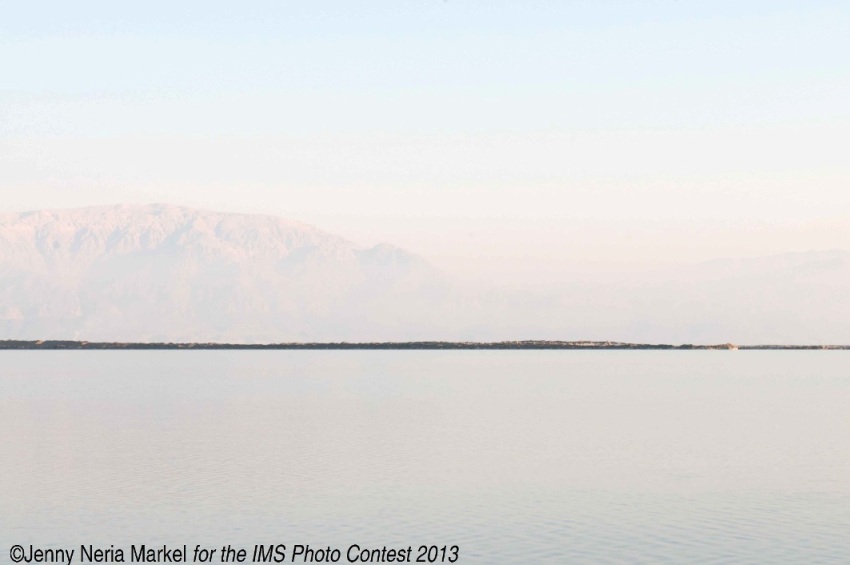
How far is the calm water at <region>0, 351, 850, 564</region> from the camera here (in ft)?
98.1

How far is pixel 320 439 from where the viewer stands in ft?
172

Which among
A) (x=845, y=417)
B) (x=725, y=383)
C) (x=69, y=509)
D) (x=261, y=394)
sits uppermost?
(x=725, y=383)

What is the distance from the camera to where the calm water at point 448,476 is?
98.1 feet

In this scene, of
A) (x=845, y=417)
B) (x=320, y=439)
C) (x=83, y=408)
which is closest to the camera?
(x=320, y=439)

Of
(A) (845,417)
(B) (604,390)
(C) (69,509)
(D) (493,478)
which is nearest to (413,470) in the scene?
(D) (493,478)

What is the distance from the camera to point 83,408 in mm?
73000

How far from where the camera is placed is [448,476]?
40.8 metres

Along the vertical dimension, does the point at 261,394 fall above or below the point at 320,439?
above

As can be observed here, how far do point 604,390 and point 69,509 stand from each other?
65.1 meters

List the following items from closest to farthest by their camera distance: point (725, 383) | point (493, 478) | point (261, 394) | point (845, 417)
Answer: point (493, 478), point (845, 417), point (261, 394), point (725, 383)

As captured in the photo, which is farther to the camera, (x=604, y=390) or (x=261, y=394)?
(x=604, y=390)

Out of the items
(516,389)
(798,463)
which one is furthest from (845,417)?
(516,389)

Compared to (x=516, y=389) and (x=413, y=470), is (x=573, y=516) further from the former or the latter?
(x=516, y=389)

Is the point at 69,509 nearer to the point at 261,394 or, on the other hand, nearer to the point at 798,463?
the point at 798,463
